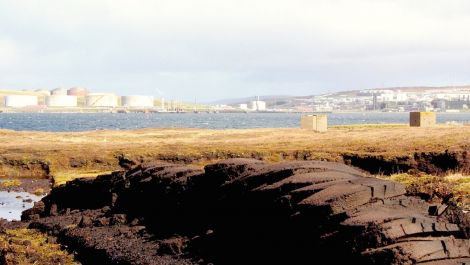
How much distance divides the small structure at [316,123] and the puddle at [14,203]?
4374 cm

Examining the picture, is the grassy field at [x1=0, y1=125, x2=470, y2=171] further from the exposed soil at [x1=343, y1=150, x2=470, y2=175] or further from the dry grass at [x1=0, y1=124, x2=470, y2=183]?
the exposed soil at [x1=343, y1=150, x2=470, y2=175]

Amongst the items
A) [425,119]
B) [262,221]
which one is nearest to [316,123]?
[425,119]

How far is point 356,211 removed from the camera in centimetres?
1898

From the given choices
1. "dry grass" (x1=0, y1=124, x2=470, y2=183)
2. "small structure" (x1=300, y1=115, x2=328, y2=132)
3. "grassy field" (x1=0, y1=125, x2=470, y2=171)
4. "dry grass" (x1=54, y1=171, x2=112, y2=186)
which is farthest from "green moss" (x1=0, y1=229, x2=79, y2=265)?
"small structure" (x1=300, y1=115, x2=328, y2=132)

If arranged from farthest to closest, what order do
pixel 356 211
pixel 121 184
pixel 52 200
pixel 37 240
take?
pixel 52 200, pixel 121 184, pixel 37 240, pixel 356 211

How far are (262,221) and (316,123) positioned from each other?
66.6m

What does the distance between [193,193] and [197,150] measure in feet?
108

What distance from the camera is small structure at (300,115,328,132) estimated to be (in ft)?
284

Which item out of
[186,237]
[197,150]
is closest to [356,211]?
[186,237]

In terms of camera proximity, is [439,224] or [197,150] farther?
[197,150]

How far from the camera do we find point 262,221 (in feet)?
73.6

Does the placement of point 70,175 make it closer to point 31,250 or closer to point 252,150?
point 252,150

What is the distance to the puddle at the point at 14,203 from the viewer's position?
42.8 meters

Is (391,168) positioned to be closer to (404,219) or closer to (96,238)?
(96,238)
